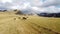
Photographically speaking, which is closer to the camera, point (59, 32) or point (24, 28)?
point (59, 32)

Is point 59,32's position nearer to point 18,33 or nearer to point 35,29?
point 35,29

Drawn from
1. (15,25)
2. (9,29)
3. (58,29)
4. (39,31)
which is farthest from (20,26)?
(58,29)

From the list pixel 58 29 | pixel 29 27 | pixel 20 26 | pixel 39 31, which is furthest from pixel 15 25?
pixel 58 29

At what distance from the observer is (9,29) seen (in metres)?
13.4

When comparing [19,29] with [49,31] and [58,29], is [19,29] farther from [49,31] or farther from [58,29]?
[58,29]

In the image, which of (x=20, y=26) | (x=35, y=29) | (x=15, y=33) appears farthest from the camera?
(x=20, y=26)

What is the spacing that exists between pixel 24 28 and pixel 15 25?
1.37 m

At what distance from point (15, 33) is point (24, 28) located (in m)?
1.55

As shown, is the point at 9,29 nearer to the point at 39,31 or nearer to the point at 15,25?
the point at 15,25

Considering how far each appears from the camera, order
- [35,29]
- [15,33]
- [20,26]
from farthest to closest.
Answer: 1. [20,26]
2. [35,29]
3. [15,33]

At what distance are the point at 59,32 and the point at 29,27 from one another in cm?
300

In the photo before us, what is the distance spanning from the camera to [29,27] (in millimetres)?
13812

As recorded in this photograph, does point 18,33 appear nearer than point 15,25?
Yes

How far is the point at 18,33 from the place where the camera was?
1248 centimetres
